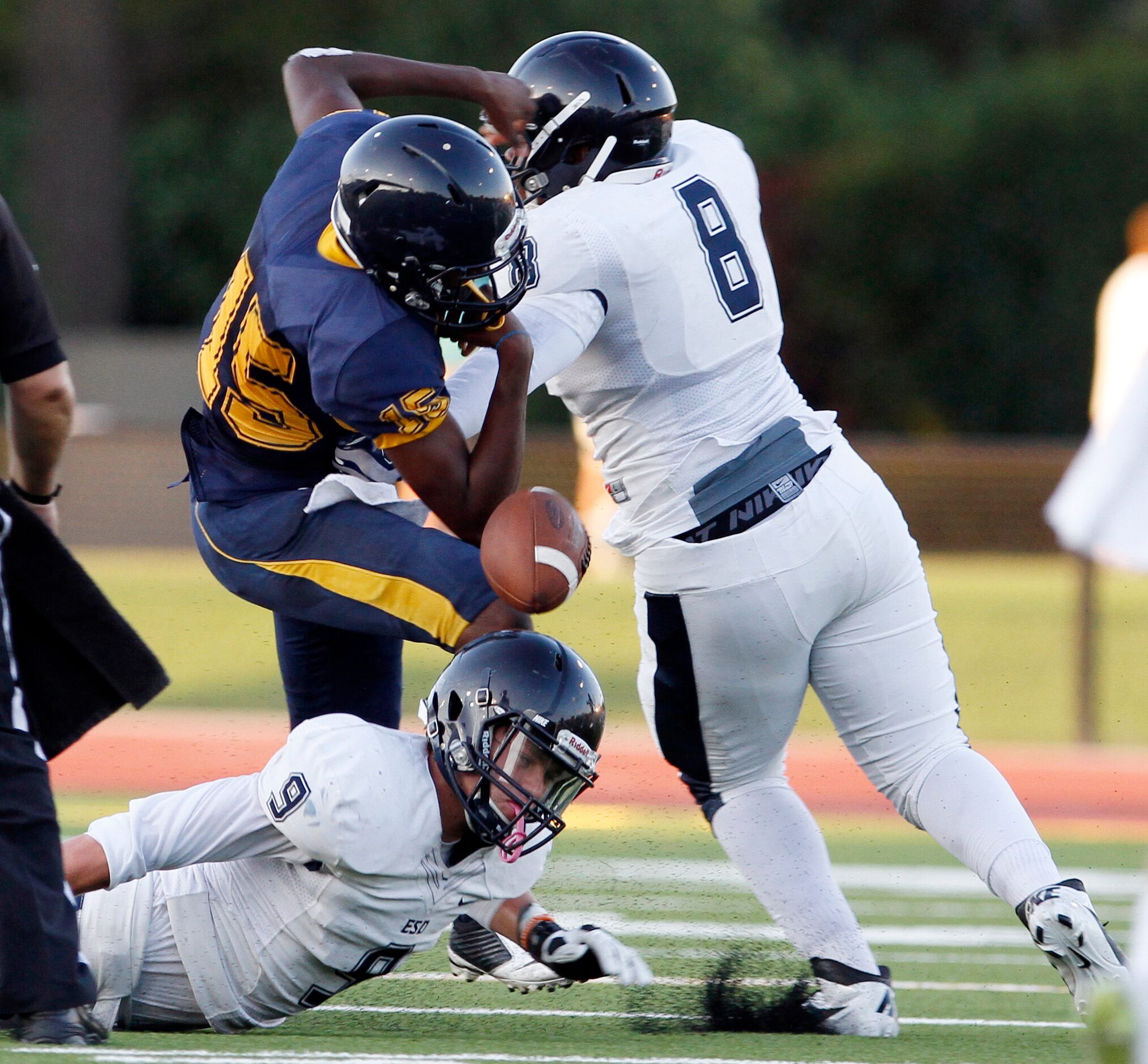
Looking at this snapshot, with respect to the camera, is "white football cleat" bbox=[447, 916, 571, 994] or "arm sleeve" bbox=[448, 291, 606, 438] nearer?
"arm sleeve" bbox=[448, 291, 606, 438]

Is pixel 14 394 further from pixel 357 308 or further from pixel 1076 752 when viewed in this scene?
pixel 1076 752

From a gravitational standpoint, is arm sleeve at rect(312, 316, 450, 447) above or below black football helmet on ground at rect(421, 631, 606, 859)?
above

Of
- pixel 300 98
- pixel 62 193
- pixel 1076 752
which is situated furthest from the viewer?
pixel 62 193

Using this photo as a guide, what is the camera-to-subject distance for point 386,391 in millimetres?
3355

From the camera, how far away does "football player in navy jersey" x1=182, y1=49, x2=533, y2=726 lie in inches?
135

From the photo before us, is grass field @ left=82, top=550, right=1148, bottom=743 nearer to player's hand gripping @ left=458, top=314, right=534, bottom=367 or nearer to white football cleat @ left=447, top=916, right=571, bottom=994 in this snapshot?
white football cleat @ left=447, top=916, right=571, bottom=994

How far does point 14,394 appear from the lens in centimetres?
402

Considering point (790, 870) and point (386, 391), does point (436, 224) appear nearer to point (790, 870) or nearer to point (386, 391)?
point (386, 391)

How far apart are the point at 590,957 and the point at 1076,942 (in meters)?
0.91

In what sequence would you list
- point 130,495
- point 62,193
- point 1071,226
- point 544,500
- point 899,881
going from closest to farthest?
point 544,500 → point 899,881 → point 130,495 → point 1071,226 → point 62,193

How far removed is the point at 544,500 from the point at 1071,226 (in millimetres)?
13924

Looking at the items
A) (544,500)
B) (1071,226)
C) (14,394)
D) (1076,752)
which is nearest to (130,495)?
(1076,752)

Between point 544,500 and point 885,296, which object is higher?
point 544,500

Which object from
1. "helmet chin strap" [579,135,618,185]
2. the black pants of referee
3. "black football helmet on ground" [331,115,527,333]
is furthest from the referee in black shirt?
"helmet chin strap" [579,135,618,185]
